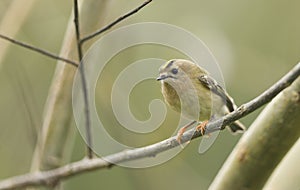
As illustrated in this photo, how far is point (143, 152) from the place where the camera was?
1.81 meters

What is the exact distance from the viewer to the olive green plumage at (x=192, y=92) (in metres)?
1.69

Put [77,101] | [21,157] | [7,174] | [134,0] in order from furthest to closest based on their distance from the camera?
[7,174]
[21,157]
[134,0]
[77,101]

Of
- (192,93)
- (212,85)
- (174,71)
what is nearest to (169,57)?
(212,85)

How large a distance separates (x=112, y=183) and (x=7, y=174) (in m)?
0.95

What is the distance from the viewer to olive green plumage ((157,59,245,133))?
1.69 m

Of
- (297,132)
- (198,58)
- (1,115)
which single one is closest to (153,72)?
(198,58)

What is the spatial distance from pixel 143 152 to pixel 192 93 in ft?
0.79

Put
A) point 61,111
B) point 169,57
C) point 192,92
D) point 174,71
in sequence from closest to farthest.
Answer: point 174,71, point 192,92, point 61,111, point 169,57

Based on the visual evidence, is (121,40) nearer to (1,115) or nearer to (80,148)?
(1,115)

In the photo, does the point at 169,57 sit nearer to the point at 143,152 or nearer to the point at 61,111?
the point at 61,111

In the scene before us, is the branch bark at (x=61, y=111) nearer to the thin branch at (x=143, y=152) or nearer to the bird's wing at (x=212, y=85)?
the thin branch at (x=143, y=152)

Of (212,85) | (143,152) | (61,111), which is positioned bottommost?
(61,111)

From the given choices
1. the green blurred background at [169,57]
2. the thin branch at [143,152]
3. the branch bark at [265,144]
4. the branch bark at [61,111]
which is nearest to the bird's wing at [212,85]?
the branch bark at [265,144]

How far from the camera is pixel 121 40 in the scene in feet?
9.53
